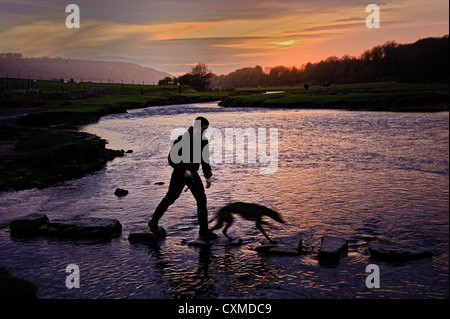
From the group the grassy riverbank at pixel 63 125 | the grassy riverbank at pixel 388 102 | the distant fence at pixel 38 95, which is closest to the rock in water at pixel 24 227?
the grassy riverbank at pixel 63 125

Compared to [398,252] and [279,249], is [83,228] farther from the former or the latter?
[398,252]

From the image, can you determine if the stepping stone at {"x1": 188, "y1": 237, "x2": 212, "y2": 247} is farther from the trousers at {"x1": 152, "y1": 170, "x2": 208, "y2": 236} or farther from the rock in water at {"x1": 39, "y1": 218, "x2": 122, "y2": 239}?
the rock in water at {"x1": 39, "y1": 218, "x2": 122, "y2": 239}

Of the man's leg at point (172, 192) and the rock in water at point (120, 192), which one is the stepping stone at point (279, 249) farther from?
the rock in water at point (120, 192)

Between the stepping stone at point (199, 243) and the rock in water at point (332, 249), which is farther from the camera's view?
the stepping stone at point (199, 243)

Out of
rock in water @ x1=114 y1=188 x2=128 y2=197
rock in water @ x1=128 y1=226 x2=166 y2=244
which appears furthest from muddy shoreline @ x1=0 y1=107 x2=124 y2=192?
rock in water @ x1=128 y1=226 x2=166 y2=244

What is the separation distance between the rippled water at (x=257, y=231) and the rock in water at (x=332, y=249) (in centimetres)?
26

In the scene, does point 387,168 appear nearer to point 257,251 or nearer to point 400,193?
point 400,193

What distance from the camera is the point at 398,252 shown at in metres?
9.55

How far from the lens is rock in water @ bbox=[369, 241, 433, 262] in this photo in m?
9.54

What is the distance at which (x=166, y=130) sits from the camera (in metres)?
45.8

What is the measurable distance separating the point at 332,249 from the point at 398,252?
1.63 m

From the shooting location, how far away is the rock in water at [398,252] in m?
9.54

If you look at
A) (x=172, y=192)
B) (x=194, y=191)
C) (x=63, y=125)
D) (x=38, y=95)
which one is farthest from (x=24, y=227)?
(x=38, y=95)
